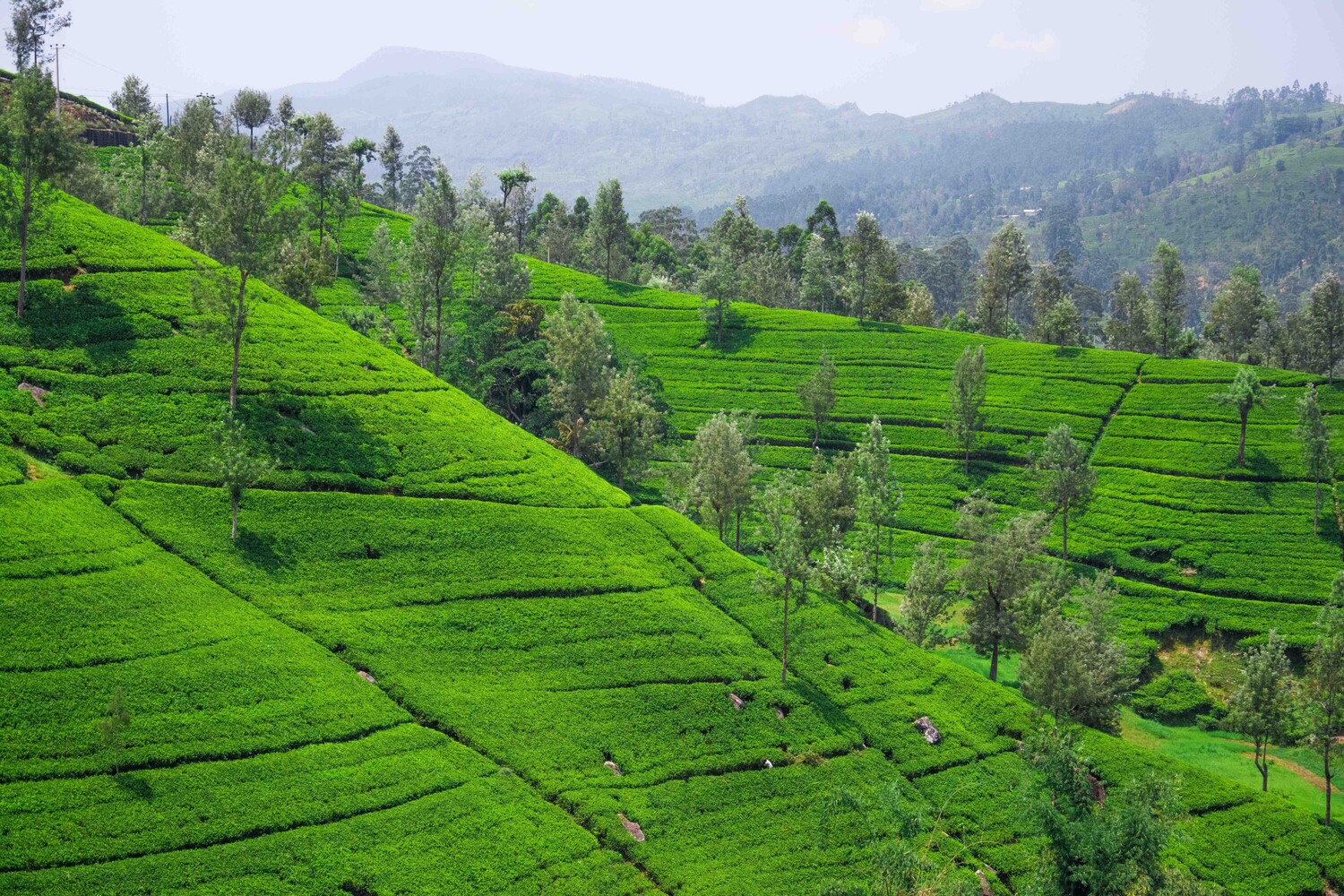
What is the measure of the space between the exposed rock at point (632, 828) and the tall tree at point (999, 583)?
36.7m

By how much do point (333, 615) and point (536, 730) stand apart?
13.4m

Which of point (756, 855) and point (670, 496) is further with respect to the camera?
point (670, 496)

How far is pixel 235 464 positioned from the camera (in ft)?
202

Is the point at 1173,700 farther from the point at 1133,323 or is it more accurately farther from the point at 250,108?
the point at 250,108

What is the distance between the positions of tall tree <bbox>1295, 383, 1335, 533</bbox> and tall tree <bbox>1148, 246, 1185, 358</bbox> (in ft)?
142

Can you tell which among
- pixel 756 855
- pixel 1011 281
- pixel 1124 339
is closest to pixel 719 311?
pixel 1011 281

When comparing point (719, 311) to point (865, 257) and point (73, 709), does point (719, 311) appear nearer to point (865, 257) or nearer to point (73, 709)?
point (865, 257)

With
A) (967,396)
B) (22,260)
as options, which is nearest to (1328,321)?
(967,396)

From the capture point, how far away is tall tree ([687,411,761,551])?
88.2 m

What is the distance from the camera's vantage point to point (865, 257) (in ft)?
527

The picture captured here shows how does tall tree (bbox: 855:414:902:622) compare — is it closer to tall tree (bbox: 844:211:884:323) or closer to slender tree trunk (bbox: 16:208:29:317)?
slender tree trunk (bbox: 16:208:29:317)

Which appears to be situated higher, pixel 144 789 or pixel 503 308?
pixel 503 308

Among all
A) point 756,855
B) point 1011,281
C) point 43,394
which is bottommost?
point 756,855

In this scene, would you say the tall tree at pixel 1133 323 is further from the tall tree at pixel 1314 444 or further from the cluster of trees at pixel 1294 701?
the cluster of trees at pixel 1294 701
